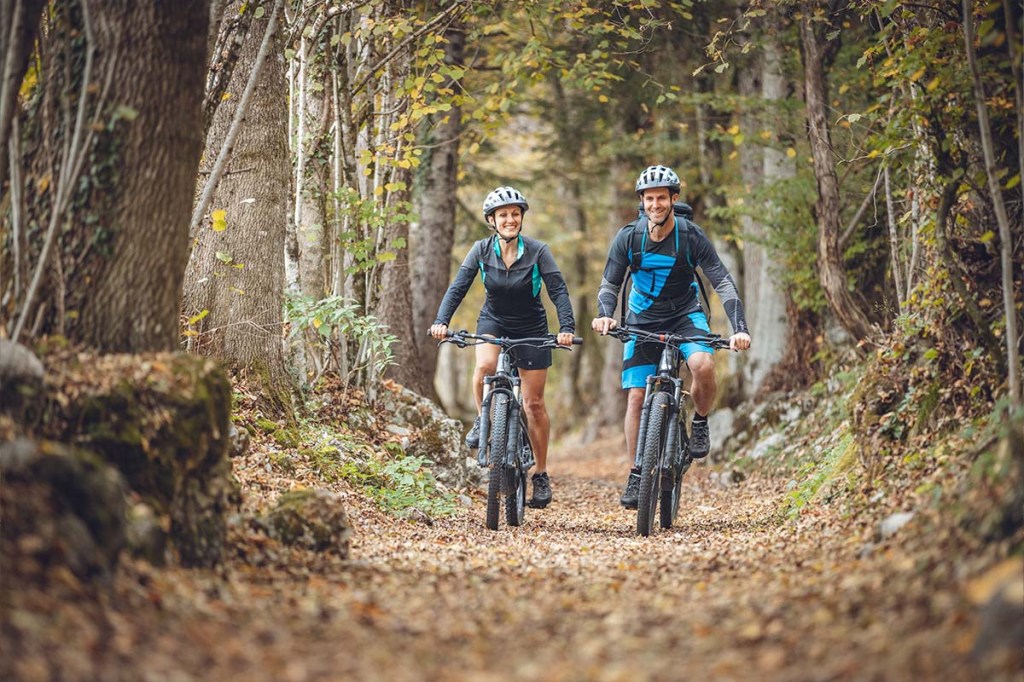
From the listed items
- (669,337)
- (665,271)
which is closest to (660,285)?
(665,271)

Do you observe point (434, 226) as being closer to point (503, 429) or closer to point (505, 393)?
point (505, 393)

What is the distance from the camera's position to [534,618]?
413cm

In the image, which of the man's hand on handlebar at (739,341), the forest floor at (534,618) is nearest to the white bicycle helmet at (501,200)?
the man's hand on handlebar at (739,341)

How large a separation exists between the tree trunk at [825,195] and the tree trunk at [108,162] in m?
6.99

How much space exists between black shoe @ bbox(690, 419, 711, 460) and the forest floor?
1.84m

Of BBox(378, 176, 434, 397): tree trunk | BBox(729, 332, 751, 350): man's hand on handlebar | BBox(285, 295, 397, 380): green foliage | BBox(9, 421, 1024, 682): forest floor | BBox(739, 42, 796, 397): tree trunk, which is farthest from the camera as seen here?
BBox(739, 42, 796, 397): tree trunk

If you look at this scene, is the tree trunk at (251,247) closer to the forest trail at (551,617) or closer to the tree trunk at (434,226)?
the forest trail at (551,617)

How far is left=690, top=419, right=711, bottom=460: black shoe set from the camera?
26.1 ft

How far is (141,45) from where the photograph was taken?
4.54m

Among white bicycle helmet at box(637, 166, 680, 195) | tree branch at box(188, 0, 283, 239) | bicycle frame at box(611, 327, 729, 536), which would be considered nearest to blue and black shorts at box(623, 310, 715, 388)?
bicycle frame at box(611, 327, 729, 536)

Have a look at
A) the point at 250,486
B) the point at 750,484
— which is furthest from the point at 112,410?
the point at 750,484

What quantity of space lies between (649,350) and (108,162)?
440cm

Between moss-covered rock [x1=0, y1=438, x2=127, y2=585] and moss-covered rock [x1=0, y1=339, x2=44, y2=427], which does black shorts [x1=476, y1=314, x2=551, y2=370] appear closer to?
moss-covered rock [x1=0, y1=339, x2=44, y2=427]

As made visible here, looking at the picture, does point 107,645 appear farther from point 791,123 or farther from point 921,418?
point 791,123
